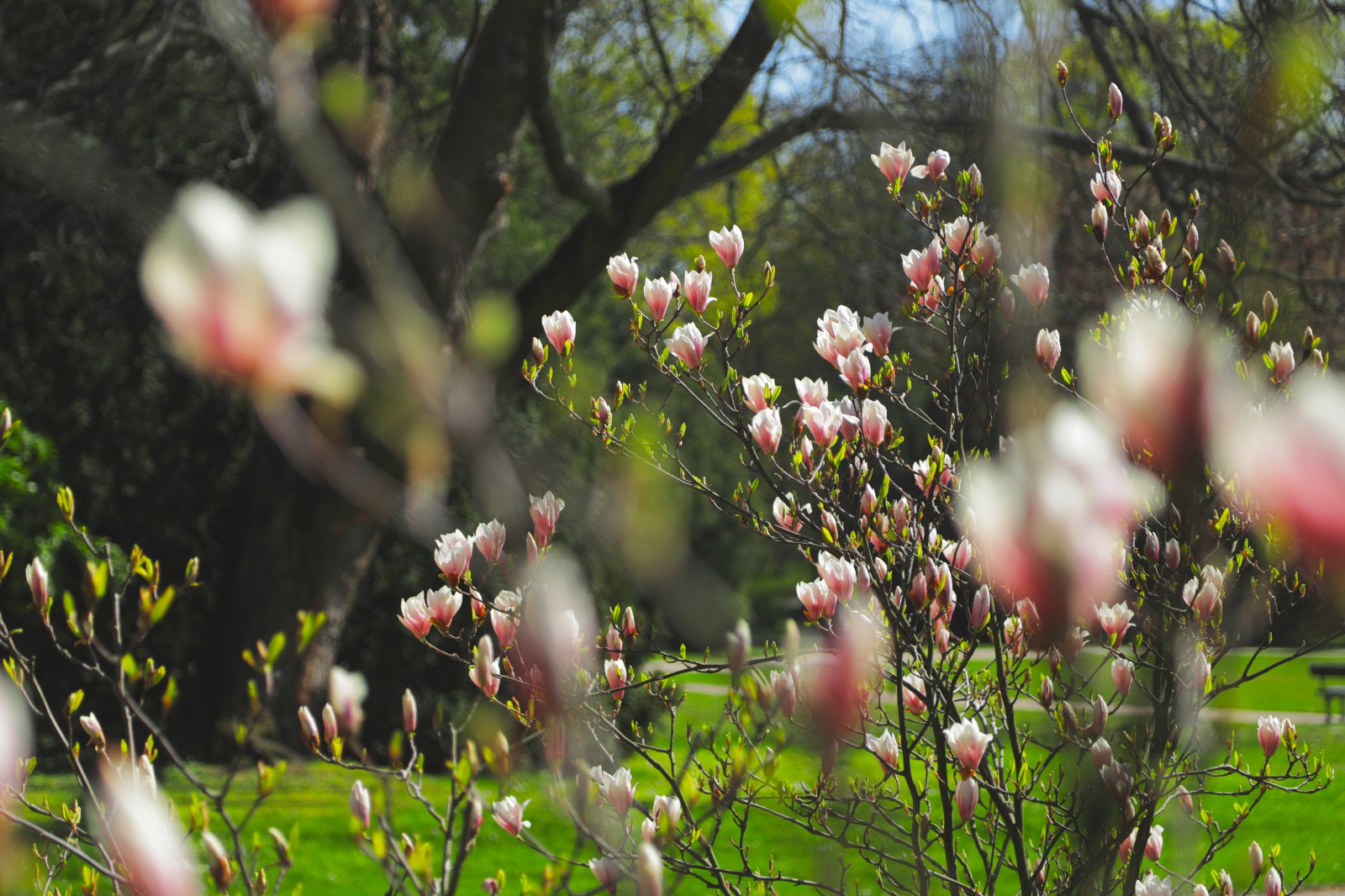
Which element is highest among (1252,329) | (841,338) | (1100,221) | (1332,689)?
(1332,689)

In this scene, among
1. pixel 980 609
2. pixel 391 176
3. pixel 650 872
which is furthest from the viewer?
pixel 391 176

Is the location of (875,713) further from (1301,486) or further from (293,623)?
(293,623)

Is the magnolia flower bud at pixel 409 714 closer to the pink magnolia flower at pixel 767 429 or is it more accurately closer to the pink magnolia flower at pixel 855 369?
the pink magnolia flower at pixel 767 429

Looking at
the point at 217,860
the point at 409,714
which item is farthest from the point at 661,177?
the point at 217,860

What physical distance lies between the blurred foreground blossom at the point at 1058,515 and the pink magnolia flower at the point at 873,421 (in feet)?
4.93

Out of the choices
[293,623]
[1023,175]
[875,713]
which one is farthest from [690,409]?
[1023,175]

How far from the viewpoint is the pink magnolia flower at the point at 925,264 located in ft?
7.57

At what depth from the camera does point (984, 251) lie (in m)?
2.23

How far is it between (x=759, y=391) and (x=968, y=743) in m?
0.70

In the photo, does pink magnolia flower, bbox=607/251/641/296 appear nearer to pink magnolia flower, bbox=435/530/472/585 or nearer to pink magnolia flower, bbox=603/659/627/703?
pink magnolia flower, bbox=435/530/472/585

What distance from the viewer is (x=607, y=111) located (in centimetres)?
1048

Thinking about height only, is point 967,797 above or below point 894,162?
below

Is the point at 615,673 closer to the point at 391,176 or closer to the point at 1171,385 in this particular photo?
the point at 1171,385

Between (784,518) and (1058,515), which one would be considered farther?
(784,518)
